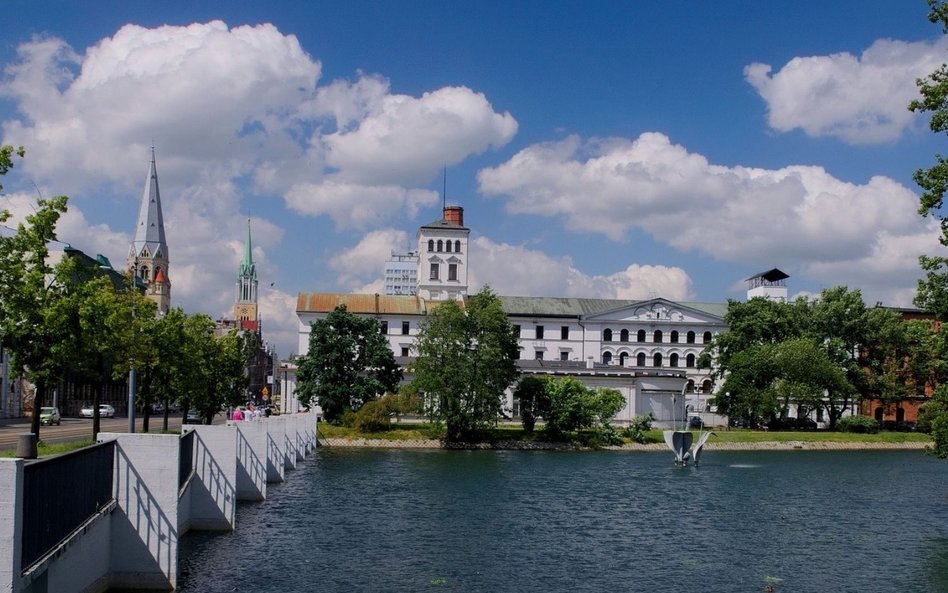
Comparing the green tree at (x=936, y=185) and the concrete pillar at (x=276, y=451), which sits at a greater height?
the green tree at (x=936, y=185)

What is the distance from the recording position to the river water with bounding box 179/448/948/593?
28.3 metres

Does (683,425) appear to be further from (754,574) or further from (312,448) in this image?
(754,574)

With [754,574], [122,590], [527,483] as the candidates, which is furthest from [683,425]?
[122,590]

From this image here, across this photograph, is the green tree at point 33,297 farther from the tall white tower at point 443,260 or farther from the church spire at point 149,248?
the church spire at point 149,248

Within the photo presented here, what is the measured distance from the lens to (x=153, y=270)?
197m

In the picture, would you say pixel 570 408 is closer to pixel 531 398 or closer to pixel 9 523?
pixel 531 398

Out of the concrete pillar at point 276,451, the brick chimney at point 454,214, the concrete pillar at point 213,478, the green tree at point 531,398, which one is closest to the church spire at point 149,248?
the brick chimney at point 454,214

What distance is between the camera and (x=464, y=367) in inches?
3209

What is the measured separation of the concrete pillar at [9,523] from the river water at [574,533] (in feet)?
31.1

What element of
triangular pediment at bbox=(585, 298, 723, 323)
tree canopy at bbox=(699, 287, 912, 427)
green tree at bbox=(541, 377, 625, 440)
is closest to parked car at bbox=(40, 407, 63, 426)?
green tree at bbox=(541, 377, 625, 440)

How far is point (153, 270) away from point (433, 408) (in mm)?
132739

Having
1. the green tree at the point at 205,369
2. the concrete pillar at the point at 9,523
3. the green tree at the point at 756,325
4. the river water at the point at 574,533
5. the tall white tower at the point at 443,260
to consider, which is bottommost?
the river water at the point at 574,533

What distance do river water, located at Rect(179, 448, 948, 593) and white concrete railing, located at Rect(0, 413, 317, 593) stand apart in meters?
1.54

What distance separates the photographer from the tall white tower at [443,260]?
131m
